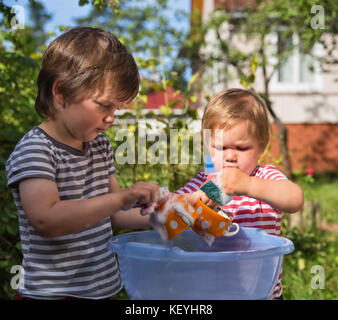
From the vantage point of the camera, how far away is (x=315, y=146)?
8383 millimetres

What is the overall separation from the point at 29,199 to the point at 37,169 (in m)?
0.08

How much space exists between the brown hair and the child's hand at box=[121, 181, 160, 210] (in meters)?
0.30

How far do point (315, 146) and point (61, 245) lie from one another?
784cm

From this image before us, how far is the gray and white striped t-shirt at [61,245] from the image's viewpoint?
1.14 meters

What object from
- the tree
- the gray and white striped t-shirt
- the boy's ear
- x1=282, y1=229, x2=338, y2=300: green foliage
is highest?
the tree

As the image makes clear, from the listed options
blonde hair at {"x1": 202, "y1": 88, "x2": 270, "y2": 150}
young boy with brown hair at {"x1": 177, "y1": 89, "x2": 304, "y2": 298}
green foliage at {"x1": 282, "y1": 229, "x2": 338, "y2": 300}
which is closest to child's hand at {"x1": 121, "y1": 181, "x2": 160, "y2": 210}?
young boy with brown hair at {"x1": 177, "y1": 89, "x2": 304, "y2": 298}

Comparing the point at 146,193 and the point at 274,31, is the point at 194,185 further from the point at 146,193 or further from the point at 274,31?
the point at 274,31

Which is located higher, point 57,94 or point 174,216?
point 57,94

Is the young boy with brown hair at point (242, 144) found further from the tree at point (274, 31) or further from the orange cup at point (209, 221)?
the tree at point (274, 31)

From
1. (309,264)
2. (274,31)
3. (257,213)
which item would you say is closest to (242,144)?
(257,213)

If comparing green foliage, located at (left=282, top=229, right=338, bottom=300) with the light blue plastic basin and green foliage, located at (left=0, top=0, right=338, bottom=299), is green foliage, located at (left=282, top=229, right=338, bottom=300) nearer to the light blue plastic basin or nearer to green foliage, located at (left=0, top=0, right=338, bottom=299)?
green foliage, located at (left=0, top=0, right=338, bottom=299)

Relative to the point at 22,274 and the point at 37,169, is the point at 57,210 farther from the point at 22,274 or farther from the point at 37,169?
the point at 22,274

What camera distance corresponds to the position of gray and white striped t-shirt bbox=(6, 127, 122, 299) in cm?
114

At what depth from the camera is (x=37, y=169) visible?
1.08 m
